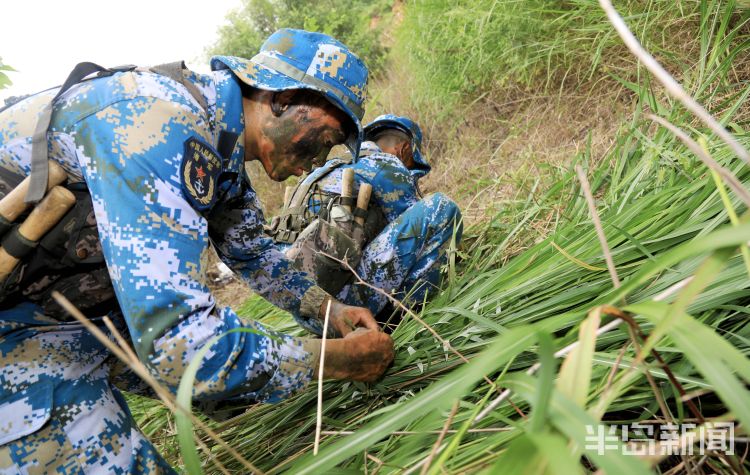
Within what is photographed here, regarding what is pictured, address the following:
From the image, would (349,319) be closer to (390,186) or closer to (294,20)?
(390,186)

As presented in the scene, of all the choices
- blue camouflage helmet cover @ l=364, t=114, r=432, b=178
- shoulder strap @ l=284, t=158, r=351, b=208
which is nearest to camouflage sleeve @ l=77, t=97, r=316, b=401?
shoulder strap @ l=284, t=158, r=351, b=208

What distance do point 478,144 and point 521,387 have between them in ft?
11.8

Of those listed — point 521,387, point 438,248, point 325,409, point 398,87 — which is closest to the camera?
point 521,387

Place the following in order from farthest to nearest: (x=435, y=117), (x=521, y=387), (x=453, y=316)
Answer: (x=435, y=117) → (x=453, y=316) → (x=521, y=387)

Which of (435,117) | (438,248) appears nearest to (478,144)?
(435,117)

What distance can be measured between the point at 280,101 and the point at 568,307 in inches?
41.8

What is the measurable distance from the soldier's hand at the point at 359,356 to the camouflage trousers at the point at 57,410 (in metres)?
0.57

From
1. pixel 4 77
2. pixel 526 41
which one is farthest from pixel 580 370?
pixel 526 41

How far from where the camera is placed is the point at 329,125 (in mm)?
1681

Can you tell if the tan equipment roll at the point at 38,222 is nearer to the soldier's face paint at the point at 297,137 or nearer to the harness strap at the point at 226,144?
the harness strap at the point at 226,144

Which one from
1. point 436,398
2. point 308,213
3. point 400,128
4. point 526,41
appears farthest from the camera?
point 400,128

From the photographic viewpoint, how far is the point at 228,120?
1.51 m

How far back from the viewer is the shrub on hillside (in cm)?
759

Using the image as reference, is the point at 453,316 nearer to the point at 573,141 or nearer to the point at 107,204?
the point at 107,204
